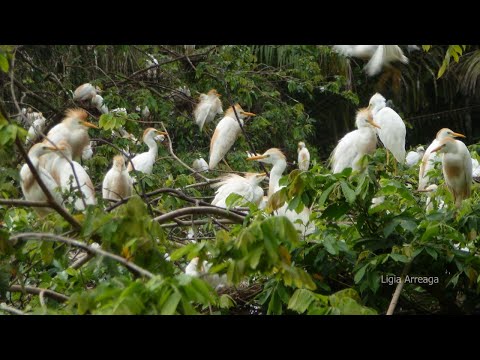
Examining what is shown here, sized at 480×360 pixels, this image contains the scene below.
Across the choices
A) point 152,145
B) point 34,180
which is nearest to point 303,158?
point 152,145

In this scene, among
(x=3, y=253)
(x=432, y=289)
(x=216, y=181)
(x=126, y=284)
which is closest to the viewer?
(x=126, y=284)

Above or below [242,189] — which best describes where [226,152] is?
below

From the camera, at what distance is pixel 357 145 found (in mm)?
4051

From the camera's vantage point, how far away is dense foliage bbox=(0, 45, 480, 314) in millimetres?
1730

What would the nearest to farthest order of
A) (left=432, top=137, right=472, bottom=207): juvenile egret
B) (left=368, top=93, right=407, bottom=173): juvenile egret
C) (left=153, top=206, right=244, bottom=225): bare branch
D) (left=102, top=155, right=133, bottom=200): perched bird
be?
(left=153, top=206, right=244, bottom=225): bare branch, (left=432, top=137, right=472, bottom=207): juvenile egret, (left=102, top=155, right=133, bottom=200): perched bird, (left=368, top=93, right=407, bottom=173): juvenile egret

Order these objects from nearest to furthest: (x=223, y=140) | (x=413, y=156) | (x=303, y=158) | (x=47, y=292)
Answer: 1. (x=47, y=292)
2. (x=223, y=140)
3. (x=303, y=158)
4. (x=413, y=156)

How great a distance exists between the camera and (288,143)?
16.6 feet

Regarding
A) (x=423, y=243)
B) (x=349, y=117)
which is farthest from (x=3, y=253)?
(x=349, y=117)

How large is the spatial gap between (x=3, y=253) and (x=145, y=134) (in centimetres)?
241

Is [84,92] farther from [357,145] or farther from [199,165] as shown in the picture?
[357,145]

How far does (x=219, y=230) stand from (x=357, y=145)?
1754mm

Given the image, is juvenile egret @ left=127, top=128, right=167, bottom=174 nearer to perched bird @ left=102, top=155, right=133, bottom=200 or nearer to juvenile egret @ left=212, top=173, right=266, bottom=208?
perched bird @ left=102, top=155, right=133, bottom=200

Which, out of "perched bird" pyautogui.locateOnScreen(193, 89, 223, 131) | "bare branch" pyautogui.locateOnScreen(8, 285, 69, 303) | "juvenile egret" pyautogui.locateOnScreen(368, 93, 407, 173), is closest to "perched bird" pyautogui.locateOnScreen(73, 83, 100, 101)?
"perched bird" pyautogui.locateOnScreen(193, 89, 223, 131)

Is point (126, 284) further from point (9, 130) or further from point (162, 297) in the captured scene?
point (9, 130)
